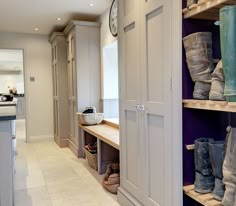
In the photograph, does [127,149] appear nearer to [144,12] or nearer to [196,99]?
[196,99]

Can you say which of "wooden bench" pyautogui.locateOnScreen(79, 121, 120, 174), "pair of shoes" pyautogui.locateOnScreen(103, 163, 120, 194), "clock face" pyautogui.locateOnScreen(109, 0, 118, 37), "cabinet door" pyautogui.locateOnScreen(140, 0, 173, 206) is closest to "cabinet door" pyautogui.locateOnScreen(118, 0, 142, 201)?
"cabinet door" pyautogui.locateOnScreen(140, 0, 173, 206)

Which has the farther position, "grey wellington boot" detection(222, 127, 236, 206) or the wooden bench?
the wooden bench

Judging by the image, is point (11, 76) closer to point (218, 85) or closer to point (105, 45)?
point (105, 45)

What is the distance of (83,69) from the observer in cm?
434

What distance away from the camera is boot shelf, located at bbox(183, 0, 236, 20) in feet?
4.28

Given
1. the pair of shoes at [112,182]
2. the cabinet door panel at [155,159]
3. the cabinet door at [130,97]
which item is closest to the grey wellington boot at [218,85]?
the cabinet door panel at [155,159]

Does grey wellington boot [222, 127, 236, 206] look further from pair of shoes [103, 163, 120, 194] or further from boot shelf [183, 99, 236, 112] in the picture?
pair of shoes [103, 163, 120, 194]

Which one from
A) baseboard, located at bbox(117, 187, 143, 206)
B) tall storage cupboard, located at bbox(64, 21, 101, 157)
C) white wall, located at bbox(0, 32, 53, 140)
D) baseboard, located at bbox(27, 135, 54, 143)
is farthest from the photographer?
baseboard, located at bbox(27, 135, 54, 143)

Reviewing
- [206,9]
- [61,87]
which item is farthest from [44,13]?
[206,9]

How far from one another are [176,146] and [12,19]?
4042 millimetres

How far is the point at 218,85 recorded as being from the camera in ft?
4.39

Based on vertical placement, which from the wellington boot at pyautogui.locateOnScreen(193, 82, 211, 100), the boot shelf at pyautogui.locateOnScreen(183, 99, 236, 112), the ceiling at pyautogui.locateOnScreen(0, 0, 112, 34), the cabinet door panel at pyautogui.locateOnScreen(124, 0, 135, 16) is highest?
the ceiling at pyautogui.locateOnScreen(0, 0, 112, 34)

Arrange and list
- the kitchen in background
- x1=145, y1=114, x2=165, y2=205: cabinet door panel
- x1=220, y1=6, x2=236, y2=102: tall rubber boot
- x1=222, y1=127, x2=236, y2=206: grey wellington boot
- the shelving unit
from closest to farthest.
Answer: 1. x1=220, y1=6, x2=236, y2=102: tall rubber boot
2. x1=222, y1=127, x2=236, y2=206: grey wellington boot
3. the shelving unit
4. x1=145, y1=114, x2=165, y2=205: cabinet door panel
5. the kitchen in background

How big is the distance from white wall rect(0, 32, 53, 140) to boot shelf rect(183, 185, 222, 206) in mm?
4651
